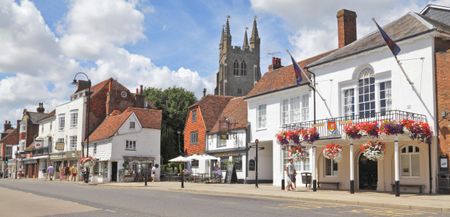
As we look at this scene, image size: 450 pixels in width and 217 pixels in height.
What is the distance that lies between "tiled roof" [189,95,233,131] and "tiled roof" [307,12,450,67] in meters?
17.2

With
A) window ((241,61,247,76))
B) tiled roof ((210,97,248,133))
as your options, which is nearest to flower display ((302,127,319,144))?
tiled roof ((210,97,248,133))

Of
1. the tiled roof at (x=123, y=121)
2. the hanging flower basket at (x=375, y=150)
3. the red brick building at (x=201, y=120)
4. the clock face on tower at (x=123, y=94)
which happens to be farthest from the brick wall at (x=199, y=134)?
the hanging flower basket at (x=375, y=150)

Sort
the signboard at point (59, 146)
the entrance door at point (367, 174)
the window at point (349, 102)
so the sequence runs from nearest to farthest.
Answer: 1. the entrance door at point (367, 174)
2. the window at point (349, 102)
3. the signboard at point (59, 146)

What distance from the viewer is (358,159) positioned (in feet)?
88.0

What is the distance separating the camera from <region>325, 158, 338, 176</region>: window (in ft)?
92.4

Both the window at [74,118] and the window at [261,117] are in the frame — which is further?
the window at [74,118]

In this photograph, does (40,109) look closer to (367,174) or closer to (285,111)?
(285,111)

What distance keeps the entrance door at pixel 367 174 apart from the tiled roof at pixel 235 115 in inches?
482

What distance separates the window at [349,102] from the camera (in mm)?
26719

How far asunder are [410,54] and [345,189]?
7.92 m

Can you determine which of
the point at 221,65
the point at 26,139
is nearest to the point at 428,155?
the point at 26,139

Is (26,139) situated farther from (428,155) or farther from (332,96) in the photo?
(428,155)

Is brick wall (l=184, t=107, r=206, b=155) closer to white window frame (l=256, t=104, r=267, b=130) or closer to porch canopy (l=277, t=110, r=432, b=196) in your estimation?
white window frame (l=256, t=104, r=267, b=130)

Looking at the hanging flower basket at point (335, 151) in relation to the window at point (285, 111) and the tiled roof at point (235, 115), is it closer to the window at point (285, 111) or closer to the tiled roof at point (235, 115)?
the window at point (285, 111)
